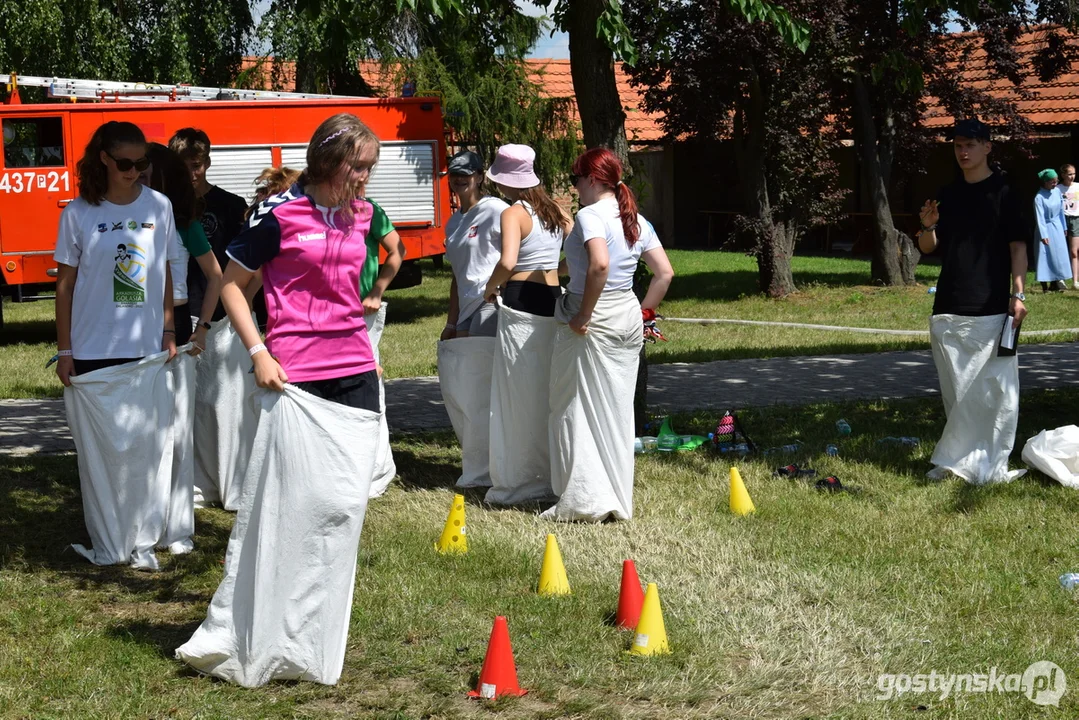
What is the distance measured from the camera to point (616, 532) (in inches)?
255

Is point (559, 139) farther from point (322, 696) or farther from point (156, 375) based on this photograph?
point (322, 696)

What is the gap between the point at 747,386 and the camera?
11.2 meters

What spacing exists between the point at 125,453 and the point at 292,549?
1.82 m

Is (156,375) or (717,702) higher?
(156,375)

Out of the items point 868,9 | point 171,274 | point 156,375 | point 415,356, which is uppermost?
point 868,9

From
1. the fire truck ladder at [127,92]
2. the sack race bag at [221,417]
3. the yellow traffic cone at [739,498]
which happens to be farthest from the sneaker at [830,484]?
the fire truck ladder at [127,92]

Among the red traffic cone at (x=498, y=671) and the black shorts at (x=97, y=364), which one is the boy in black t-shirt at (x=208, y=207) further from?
the red traffic cone at (x=498, y=671)

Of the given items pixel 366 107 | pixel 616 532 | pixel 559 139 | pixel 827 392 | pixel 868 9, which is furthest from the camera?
pixel 559 139

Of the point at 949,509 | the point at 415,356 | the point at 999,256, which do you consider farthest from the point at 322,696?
the point at 415,356

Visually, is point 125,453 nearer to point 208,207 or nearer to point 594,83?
point 208,207

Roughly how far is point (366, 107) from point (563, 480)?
38.4 feet

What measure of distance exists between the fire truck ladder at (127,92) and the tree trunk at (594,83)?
9024 millimetres

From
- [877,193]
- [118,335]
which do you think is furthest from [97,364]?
[877,193]

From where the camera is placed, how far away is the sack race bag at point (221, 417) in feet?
22.9
